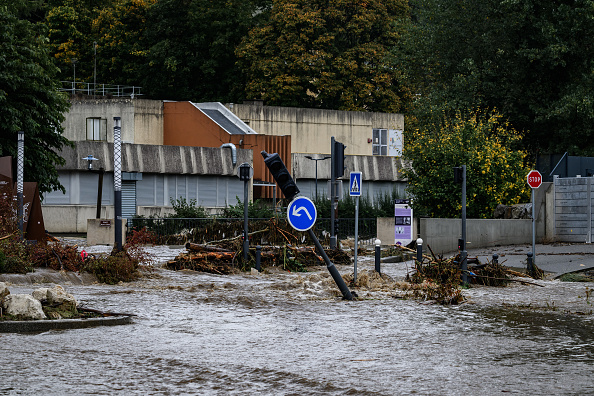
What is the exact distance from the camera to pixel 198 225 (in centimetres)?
3438

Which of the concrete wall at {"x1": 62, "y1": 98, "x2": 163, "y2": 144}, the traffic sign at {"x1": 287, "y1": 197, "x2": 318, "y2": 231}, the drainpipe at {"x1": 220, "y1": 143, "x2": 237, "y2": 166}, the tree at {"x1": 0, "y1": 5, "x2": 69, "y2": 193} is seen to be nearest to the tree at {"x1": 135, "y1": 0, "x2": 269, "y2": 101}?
the concrete wall at {"x1": 62, "y1": 98, "x2": 163, "y2": 144}

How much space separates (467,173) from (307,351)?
23918 millimetres

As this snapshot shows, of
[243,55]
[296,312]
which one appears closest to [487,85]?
[243,55]

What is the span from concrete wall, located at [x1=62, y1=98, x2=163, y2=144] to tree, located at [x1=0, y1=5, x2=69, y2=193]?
16080mm

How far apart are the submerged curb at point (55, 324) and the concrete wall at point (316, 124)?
40685 millimetres

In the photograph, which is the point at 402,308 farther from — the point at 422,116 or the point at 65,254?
the point at 422,116

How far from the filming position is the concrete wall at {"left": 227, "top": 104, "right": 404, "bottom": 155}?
54.1 meters

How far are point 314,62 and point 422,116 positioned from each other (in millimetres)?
14242

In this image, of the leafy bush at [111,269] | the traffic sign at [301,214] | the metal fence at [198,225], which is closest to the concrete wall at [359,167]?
the metal fence at [198,225]

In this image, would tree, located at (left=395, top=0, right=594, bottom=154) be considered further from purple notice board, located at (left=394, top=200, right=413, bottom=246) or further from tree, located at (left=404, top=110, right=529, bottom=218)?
purple notice board, located at (left=394, top=200, right=413, bottom=246)

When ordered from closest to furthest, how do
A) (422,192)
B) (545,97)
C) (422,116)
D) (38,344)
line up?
(38,344)
(422,192)
(545,97)
(422,116)

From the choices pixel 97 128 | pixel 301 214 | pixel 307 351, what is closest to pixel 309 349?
pixel 307 351

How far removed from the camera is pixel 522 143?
45.5 m

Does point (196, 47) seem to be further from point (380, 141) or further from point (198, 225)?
point (198, 225)
